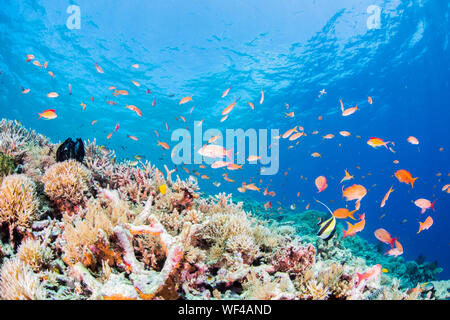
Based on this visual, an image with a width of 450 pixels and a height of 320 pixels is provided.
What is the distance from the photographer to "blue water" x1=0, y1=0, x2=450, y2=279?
1945cm

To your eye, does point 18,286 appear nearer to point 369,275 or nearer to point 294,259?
point 294,259

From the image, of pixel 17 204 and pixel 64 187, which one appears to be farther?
pixel 64 187

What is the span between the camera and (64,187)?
3469 mm

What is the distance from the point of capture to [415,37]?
20.8 metres

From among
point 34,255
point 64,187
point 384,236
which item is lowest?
point 384,236

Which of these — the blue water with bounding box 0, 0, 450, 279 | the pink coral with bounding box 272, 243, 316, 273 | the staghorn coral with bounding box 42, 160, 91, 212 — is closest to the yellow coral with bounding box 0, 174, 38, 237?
the staghorn coral with bounding box 42, 160, 91, 212

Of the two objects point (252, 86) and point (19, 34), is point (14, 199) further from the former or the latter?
point (19, 34)

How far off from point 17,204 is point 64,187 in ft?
2.07

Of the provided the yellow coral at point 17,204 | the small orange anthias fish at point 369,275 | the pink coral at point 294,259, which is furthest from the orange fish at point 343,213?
the yellow coral at point 17,204

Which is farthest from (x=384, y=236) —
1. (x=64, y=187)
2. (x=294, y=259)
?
(x=64, y=187)

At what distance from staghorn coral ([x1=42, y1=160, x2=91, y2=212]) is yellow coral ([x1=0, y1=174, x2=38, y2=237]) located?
318 mm

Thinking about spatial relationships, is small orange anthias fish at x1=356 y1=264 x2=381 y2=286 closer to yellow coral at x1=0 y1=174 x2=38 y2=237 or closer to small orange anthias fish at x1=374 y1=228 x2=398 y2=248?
small orange anthias fish at x1=374 y1=228 x2=398 y2=248

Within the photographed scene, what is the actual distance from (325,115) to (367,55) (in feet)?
39.1

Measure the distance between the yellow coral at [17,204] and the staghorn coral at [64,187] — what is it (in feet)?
1.04
